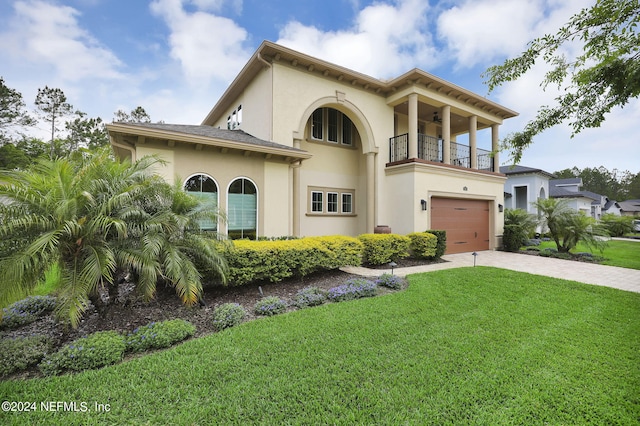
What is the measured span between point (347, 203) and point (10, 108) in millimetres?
29743

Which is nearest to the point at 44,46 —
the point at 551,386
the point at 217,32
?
the point at 217,32

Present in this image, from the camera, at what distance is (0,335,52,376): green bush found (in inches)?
130

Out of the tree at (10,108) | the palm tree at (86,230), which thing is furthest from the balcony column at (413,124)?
the tree at (10,108)

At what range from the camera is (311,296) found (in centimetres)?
577

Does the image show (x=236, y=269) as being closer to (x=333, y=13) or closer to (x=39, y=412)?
(x=39, y=412)

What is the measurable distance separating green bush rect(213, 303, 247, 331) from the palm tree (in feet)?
1.69

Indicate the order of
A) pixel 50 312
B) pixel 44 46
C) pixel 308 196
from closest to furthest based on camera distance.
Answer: pixel 50 312 → pixel 44 46 → pixel 308 196

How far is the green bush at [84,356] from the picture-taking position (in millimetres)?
3299

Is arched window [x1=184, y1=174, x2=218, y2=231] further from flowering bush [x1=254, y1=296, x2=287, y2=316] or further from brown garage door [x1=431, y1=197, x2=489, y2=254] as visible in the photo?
brown garage door [x1=431, y1=197, x2=489, y2=254]

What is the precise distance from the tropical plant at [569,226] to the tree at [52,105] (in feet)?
125

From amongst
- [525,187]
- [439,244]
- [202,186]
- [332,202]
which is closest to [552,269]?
[439,244]

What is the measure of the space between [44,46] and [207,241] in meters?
12.5

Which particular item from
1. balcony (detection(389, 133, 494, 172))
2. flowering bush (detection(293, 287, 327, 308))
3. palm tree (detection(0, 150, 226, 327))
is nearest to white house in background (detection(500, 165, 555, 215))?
balcony (detection(389, 133, 494, 172))

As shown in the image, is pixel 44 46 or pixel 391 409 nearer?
pixel 391 409
